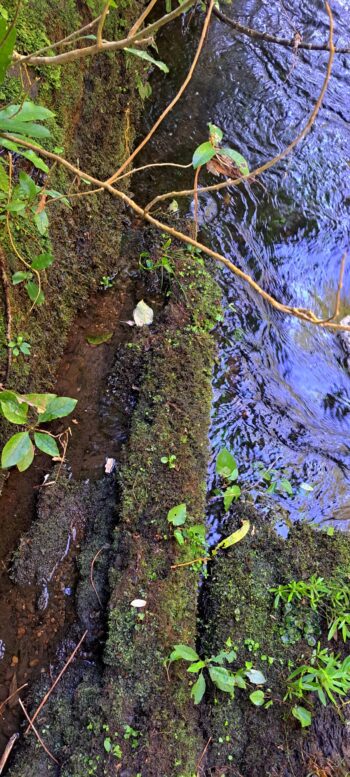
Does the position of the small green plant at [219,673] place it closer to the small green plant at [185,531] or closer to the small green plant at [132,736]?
the small green plant at [132,736]

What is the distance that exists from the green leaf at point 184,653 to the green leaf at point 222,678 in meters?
0.13

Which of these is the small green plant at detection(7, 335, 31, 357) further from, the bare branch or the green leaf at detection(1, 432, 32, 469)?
the bare branch

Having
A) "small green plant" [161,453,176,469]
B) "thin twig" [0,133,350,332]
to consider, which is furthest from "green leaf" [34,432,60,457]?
"small green plant" [161,453,176,469]

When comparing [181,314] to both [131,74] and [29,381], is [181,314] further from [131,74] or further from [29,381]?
[131,74]

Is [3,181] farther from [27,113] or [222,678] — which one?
[222,678]

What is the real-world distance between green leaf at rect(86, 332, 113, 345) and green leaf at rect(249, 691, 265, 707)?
210 cm

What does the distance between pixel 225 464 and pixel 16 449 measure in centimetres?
142

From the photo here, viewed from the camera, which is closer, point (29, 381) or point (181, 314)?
point (29, 381)

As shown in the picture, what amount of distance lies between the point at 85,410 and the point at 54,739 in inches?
63.9

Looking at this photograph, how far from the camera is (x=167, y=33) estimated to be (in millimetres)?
4523

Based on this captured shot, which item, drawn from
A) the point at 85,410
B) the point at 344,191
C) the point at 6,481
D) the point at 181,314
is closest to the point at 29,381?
the point at 85,410

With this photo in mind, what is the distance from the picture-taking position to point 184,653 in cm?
221

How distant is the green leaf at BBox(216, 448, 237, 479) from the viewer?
9.17 ft

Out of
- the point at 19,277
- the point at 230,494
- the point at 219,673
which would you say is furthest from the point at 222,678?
the point at 19,277
